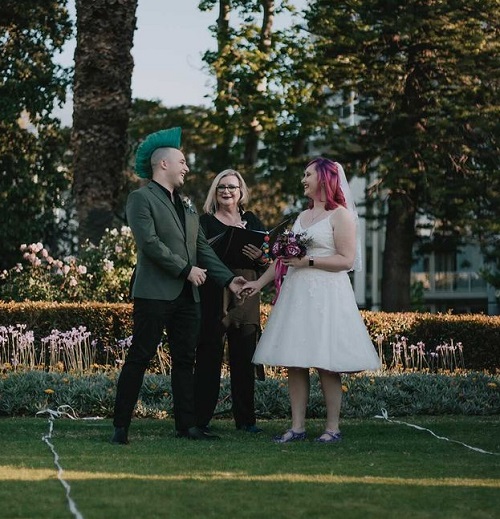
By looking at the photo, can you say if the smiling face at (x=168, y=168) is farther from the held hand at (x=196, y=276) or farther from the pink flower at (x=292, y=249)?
the pink flower at (x=292, y=249)

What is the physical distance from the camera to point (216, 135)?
33.6 metres

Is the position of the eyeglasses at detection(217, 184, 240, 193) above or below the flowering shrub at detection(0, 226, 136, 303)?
above

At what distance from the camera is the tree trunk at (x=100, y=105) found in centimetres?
1862

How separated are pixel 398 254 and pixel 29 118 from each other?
9292 millimetres

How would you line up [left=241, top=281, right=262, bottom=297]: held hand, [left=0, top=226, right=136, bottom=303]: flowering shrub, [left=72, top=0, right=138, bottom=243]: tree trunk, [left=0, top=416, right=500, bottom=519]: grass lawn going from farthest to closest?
[left=72, top=0, right=138, bottom=243]: tree trunk, [left=0, top=226, right=136, bottom=303]: flowering shrub, [left=241, top=281, right=262, bottom=297]: held hand, [left=0, top=416, right=500, bottom=519]: grass lawn

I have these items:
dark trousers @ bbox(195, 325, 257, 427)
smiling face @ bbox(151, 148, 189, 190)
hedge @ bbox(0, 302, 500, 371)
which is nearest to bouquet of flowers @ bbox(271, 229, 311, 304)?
smiling face @ bbox(151, 148, 189, 190)

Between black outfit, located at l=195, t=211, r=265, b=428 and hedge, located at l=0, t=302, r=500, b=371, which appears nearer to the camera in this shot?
black outfit, located at l=195, t=211, r=265, b=428

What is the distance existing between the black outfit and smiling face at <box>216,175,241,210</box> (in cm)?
18

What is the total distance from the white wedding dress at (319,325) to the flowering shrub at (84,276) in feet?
27.9

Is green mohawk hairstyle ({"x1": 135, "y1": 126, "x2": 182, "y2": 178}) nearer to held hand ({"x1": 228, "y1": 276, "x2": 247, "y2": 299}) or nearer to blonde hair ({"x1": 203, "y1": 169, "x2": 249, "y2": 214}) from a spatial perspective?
blonde hair ({"x1": 203, "y1": 169, "x2": 249, "y2": 214})

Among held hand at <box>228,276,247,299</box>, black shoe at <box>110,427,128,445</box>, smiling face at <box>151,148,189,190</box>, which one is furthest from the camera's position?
held hand at <box>228,276,247,299</box>

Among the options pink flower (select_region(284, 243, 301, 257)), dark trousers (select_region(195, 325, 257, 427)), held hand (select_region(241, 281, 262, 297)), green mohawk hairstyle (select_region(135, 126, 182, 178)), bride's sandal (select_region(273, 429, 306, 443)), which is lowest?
bride's sandal (select_region(273, 429, 306, 443))

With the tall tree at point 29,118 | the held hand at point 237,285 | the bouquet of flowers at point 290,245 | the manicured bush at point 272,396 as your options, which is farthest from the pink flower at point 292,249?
the tall tree at point 29,118

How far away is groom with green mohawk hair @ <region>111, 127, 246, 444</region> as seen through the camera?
8.66m
